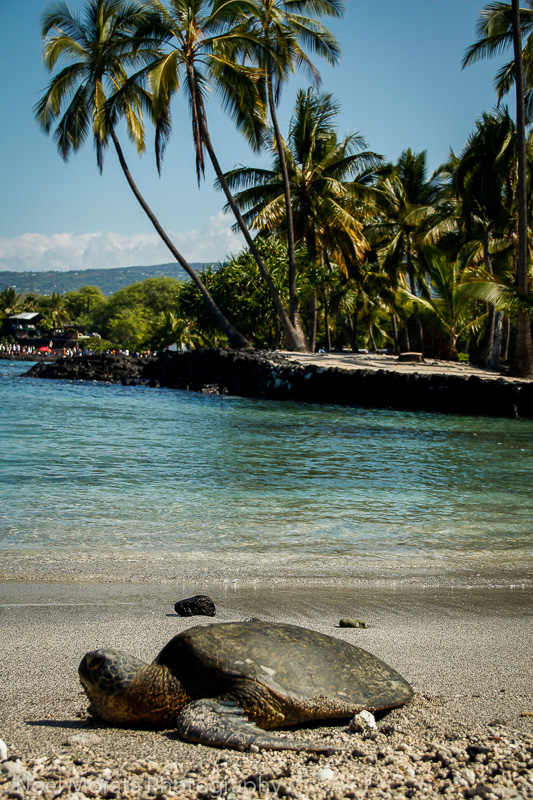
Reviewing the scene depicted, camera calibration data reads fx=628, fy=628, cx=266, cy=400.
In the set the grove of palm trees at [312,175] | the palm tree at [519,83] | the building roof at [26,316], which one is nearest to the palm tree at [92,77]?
the grove of palm trees at [312,175]

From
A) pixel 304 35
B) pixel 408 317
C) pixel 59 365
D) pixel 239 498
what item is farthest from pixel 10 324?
pixel 239 498

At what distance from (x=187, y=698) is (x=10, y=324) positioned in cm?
10807

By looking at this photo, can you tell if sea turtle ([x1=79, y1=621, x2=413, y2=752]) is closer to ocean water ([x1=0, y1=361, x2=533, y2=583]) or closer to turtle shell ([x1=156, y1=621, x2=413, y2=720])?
turtle shell ([x1=156, y1=621, x2=413, y2=720])

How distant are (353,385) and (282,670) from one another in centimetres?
2027

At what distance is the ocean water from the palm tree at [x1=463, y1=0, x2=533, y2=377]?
6763 mm

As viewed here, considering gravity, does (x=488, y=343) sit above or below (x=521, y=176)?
below

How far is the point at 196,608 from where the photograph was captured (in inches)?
157

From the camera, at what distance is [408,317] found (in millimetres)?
42062

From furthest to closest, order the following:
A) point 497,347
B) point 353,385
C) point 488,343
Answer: point 488,343
point 497,347
point 353,385

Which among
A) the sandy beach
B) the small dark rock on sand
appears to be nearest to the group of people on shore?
the sandy beach

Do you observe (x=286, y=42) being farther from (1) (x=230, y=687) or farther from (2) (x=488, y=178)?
(1) (x=230, y=687)

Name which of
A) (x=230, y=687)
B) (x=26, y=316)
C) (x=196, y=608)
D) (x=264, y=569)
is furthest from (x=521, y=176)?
(x=26, y=316)

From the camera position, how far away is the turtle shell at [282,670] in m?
2.63

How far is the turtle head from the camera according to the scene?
256 centimetres
